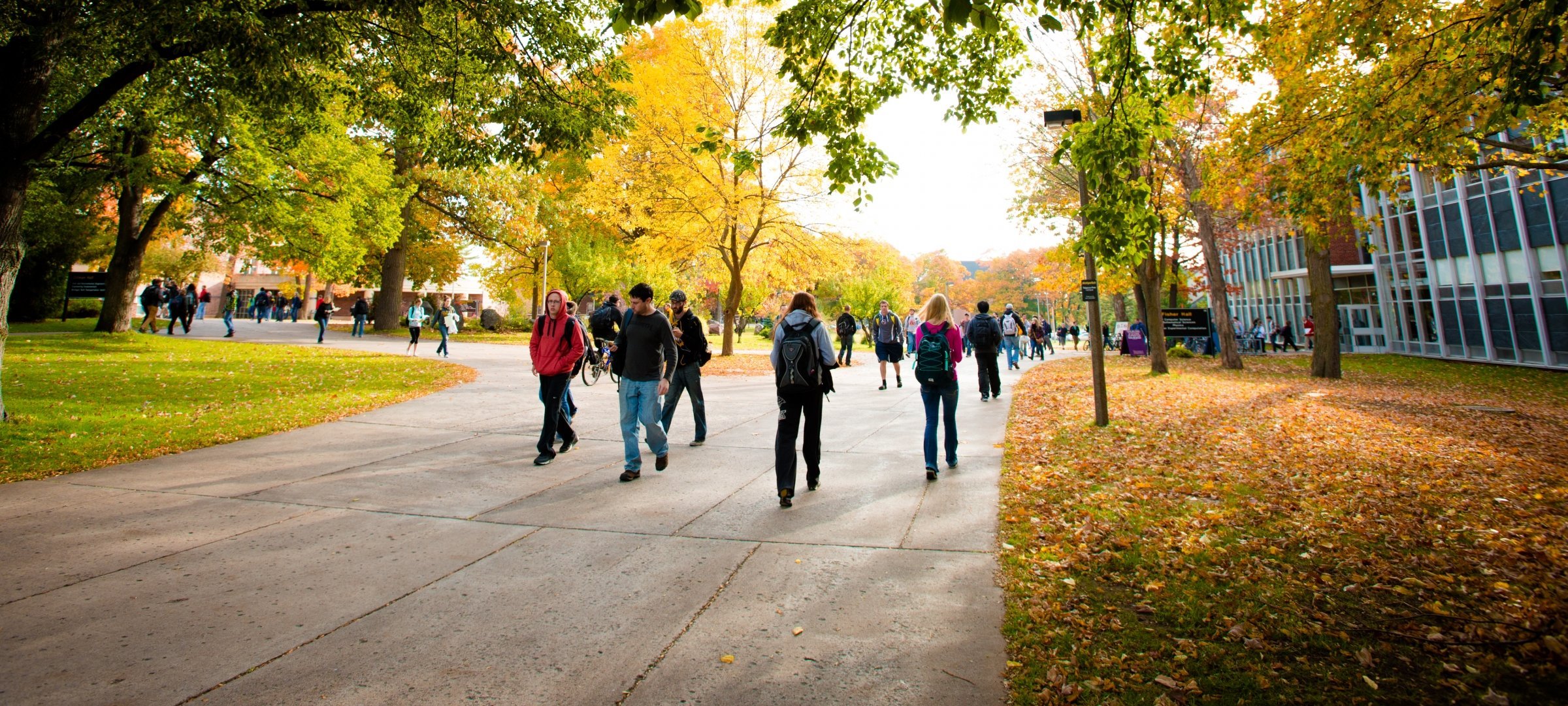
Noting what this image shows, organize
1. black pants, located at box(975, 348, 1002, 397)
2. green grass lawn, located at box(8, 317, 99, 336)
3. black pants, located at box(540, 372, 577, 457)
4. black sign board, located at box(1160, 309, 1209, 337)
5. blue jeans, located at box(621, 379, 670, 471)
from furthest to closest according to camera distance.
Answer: green grass lawn, located at box(8, 317, 99, 336)
black sign board, located at box(1160, 309, 1209, 337)
black pants, located at box(975, 348, 1002, 397)
black pants, located at box(540, 372, 577, 457)
blue jeans, located at box(621, 379, 670, 471)

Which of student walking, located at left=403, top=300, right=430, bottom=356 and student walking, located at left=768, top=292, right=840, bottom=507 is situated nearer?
student walking, located at left=768, top=292, right=840, bottom=507

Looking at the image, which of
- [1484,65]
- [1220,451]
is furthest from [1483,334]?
[1220,451]

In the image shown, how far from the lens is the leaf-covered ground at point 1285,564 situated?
3033mm

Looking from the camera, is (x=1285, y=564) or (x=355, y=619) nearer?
(x=355, y=619)

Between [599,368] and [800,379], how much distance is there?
10171mm

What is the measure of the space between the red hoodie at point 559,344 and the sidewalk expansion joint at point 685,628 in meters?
3.56

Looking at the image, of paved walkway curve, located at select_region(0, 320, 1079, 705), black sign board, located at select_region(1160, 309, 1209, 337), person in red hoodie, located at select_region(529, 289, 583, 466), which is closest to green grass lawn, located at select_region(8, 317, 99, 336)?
paved walkway curve, located at select_region(0, 320, 1079, 705)

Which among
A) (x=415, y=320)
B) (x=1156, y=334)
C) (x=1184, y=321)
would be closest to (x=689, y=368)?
(x=1156, y=334)

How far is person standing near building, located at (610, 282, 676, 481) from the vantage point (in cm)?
670

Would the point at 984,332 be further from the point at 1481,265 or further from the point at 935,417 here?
the point at 1481,265

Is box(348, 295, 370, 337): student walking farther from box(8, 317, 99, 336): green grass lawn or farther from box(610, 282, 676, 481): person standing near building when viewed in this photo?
box(610, 282, 676, 481): person standing near building

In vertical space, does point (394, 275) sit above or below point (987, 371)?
above

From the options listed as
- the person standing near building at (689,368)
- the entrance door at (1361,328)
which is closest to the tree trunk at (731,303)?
Answer: the person standing near building at (689,368)

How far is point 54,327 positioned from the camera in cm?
2434
